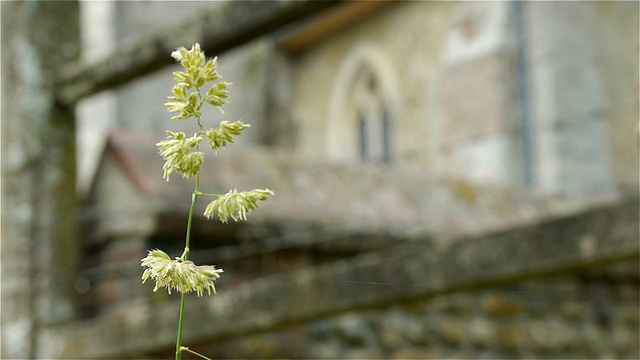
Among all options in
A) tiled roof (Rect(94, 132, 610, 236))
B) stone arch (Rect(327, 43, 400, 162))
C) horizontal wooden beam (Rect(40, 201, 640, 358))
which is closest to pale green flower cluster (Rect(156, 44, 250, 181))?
horizontal wooden beam (Rect(40, 201, 640, 358))

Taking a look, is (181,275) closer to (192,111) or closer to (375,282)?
(192,111)

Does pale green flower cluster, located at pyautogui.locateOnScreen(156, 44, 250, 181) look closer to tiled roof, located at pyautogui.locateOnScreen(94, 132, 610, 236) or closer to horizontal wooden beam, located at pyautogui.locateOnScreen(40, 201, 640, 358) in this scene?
horizontal wooden beam, located at pyautogui.locateOnScreen(40, 201, 640, 358)

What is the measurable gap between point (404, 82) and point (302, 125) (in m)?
2.47

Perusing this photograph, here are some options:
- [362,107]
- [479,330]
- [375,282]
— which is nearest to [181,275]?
[375,282]

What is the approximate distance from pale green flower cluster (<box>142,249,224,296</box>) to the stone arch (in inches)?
498

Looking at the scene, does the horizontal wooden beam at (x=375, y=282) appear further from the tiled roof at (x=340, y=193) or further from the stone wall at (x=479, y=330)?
the tiled roof at (x=340, y=193)

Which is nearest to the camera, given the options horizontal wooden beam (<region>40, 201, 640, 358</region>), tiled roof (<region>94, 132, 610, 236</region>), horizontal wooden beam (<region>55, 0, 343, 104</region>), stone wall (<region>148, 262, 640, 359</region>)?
horizontal wooden beam (<region>40, 201, 640, 358</region>)

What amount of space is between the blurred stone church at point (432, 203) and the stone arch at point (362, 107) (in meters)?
0.42

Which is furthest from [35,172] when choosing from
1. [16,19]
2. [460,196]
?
[460,196]

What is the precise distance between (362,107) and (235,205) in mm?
13561

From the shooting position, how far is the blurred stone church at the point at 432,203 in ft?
10.7

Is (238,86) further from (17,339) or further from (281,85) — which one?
(17,339)

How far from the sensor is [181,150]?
0.81 m

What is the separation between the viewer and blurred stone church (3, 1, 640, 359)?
326cm
